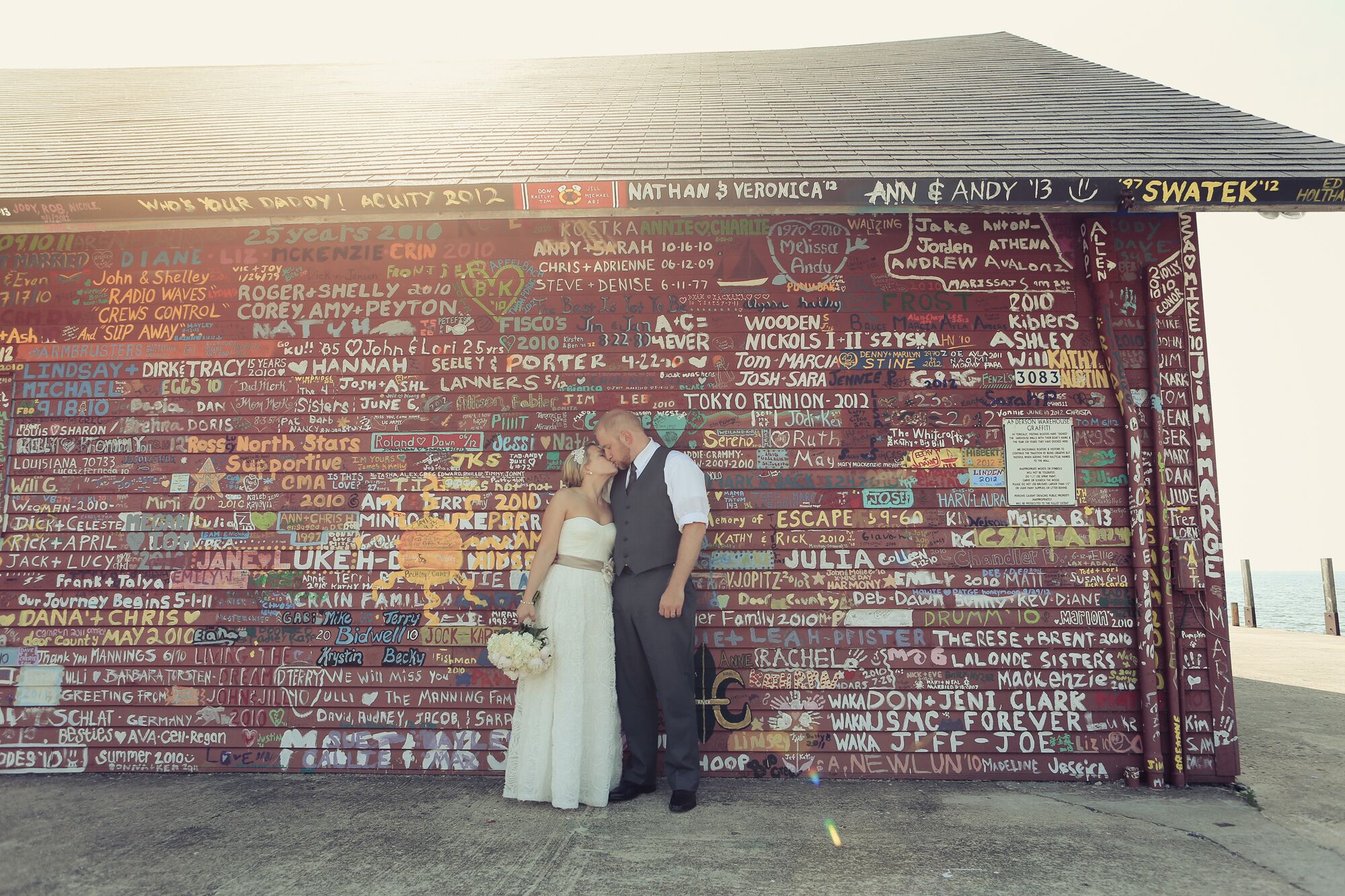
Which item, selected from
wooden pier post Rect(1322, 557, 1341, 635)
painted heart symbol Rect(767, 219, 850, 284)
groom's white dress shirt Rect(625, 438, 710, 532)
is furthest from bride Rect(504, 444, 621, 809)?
wooden pier post Rect(1322, 557, 1341, 635)

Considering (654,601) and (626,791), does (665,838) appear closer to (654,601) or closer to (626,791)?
(626,791)

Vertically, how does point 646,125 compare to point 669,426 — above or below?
above

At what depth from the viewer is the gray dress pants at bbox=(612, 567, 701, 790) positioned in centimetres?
419

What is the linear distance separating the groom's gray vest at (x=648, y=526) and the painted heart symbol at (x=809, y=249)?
5.63 ft

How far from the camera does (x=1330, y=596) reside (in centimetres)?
1797

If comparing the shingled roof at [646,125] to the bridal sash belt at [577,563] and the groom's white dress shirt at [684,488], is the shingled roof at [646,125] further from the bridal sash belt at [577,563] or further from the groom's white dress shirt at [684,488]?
the bridal sash belt at [577,563]

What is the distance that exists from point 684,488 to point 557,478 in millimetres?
1056

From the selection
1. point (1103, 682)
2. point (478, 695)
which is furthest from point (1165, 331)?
point (478, 695)

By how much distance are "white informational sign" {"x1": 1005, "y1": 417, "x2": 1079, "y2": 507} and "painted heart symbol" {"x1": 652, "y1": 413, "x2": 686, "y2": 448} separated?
214 cm

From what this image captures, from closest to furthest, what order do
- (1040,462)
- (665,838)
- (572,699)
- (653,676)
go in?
(665,838) → (572,699) → (653,676) → (1040,462)

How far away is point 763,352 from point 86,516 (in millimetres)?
4698

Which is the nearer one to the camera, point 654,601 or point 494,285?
point 654,601

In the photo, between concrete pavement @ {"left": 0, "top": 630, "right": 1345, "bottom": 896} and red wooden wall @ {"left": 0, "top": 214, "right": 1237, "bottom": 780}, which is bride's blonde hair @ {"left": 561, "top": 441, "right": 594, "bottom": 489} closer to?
red wooden wall @ {"left": 0, "top": 214, "right": 1237, "bottom": 780}

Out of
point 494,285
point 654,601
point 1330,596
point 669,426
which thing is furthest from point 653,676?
point 1330,596
